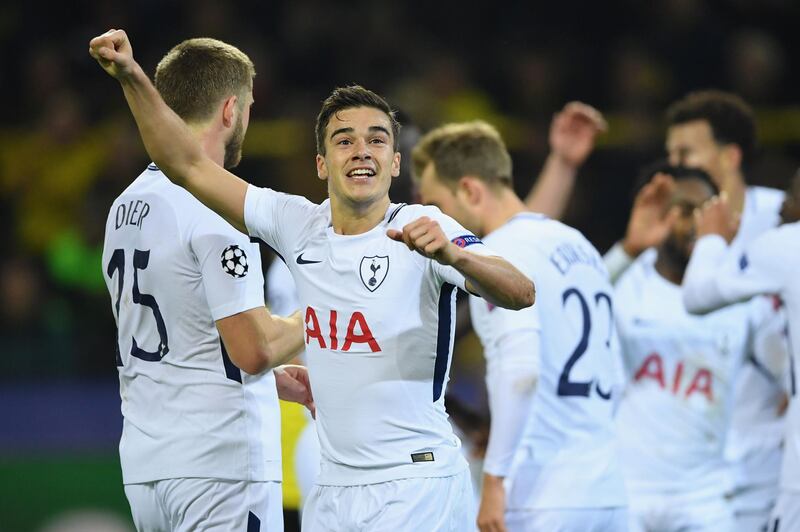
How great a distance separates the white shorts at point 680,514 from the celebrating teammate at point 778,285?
58cm

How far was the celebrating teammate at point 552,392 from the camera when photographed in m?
5.37

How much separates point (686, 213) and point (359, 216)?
9.58 feet

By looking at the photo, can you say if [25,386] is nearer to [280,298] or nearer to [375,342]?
[280,298]

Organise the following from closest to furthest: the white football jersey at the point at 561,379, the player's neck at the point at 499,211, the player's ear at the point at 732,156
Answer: the white football jersey at the point at 561,379
the player's neck at the point at 499,211
the player's ear at the point at 732,156

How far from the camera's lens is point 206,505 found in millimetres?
4465

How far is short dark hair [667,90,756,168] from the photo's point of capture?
297 inches

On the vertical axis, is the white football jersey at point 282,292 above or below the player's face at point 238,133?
below

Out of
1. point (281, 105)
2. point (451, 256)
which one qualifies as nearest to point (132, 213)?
point (451, 256)

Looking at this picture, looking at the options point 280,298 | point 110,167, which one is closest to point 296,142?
point 110,167

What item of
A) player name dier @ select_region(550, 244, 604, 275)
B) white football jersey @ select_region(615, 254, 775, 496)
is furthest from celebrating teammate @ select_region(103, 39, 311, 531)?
white football jersey @ select_region(615, 254, 775, 496)

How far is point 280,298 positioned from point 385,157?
7.79 ft

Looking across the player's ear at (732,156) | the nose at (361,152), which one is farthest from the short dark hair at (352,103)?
the player's ear at (732,156)

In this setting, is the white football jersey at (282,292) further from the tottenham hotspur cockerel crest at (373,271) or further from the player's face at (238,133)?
the tottenham hotspur cockerel crest at (373,271)

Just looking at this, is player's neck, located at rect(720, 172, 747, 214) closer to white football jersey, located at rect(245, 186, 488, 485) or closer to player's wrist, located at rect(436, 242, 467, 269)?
white football jersey, located at rect(245, 186, 488, 485)
